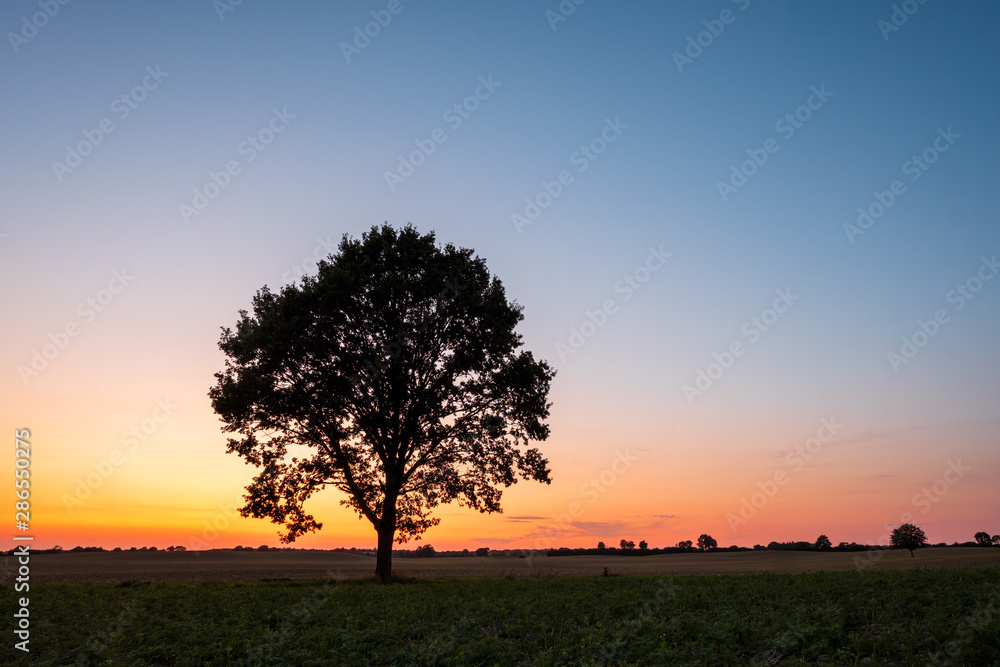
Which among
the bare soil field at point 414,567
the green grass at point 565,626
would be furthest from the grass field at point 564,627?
the bare soil field at point 414,567

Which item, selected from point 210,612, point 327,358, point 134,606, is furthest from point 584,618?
point 327,358

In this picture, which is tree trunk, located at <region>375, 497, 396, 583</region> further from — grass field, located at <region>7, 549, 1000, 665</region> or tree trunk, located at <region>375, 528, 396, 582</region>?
grass field, located at <region>7, 549, 1000, 665</region>

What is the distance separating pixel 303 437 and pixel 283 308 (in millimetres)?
7109

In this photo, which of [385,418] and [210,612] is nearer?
[210,612]

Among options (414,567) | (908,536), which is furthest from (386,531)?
(908,536)

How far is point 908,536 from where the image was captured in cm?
8438

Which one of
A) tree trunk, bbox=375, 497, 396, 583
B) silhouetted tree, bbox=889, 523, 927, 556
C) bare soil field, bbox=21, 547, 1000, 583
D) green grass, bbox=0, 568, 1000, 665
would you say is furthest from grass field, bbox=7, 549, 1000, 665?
silhouetted tree, bbox=889, 523, 927, 556

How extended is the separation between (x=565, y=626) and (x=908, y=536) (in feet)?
296

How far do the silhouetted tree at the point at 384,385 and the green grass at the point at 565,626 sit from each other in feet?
34.0

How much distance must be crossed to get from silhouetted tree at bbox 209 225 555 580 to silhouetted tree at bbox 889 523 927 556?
78116 millimetres

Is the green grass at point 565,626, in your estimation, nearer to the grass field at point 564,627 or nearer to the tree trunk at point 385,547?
the grass field at point 564,627

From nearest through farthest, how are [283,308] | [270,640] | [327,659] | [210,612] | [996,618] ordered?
[996,618] < [327,659] < [270,640] < [210,612] < [283,308]

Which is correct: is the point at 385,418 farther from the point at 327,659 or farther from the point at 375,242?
the point at 327,659

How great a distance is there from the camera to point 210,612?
20.0 metres
